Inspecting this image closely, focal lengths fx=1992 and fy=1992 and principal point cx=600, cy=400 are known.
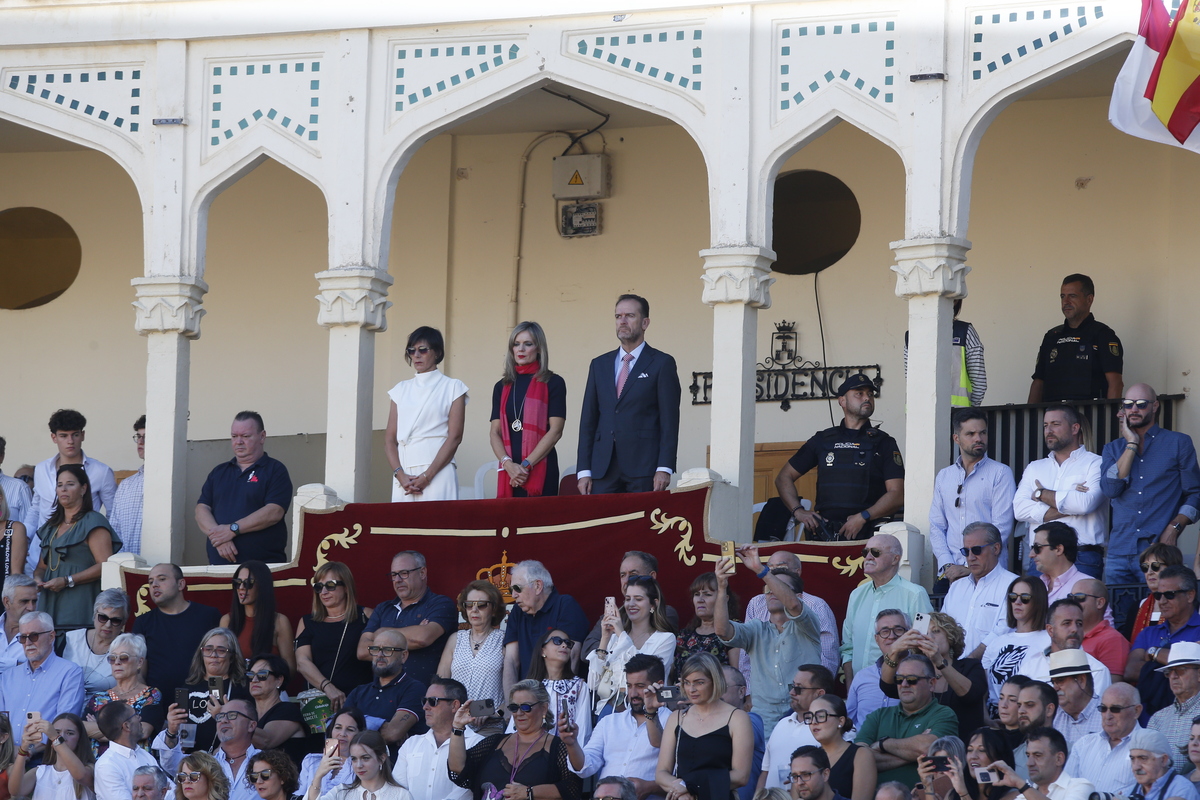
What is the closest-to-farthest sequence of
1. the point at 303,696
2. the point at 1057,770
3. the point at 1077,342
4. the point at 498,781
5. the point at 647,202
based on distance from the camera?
1. the point at 1057,770
2. the point at 498,781
3. the point at 303,696
4. the point at 1077,342
5. the point at 647,202

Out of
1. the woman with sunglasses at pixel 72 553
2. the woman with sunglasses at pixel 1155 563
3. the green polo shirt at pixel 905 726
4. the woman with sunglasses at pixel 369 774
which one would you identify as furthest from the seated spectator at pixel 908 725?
the woman with sunglasses at pixel 72 553

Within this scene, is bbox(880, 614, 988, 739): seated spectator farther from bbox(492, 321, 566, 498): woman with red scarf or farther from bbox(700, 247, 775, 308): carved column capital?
bbox(492, 321, 566, 498): woman with red scarf

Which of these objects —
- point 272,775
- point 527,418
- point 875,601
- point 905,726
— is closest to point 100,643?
point 272,775

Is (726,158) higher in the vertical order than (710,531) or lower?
higher

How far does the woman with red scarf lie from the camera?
12.2m

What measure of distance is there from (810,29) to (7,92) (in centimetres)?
550

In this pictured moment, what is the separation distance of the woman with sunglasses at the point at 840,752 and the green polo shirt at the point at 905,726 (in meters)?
0.10

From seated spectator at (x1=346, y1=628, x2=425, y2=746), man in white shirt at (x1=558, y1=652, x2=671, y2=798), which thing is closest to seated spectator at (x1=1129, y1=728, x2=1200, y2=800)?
man in white shirt at (x1=558, y1=652, x2=671, y2=798)

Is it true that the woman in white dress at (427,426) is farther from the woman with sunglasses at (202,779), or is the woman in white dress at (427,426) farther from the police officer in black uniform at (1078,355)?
the police officer in black uniform at (1078,355)

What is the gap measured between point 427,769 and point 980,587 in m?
3.03

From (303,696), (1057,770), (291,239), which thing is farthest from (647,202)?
(1057,770)

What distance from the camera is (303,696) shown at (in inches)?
430

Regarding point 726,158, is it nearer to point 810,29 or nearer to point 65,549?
point 810,29

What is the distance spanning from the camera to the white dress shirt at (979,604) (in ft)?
33.9
